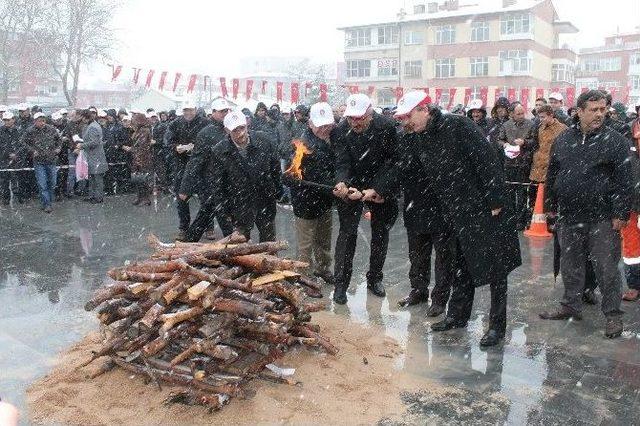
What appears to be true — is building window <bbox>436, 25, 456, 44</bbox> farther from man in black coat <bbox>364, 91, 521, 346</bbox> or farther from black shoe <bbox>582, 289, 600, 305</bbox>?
man in black coat <bbox>364, 91, 521, 346</bbox>

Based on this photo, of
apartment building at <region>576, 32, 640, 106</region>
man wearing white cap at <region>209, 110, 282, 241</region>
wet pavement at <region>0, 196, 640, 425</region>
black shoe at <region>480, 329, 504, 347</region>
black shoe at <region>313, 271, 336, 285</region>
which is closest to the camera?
wet pavement at <region>0, 196, 640, 425</region>

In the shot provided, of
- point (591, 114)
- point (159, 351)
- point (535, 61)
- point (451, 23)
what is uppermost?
point (451, 23)

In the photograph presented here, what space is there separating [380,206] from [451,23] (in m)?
52.0

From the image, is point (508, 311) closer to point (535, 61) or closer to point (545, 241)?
point (545, 241)

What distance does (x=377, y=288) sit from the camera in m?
6.97

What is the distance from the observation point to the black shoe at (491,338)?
17.6ft

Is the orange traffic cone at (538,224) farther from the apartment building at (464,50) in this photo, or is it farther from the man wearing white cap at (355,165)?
the apartment building at (464,50)

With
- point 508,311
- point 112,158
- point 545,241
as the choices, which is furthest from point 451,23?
point 508,311

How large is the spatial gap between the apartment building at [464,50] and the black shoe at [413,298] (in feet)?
150

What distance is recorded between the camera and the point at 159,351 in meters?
4.45

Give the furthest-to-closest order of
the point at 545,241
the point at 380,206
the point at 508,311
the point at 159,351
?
the point at 545,241 → the point at 380,206 → the point at 508,311 → the point at 159,351

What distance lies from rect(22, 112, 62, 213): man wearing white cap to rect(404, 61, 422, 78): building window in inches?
1860

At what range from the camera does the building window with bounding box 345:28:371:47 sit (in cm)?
5988

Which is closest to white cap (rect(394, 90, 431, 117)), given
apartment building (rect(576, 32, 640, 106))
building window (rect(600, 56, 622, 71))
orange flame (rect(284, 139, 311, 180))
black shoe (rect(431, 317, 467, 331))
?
A: orange flame (rect(284, 139, 311, 180))
